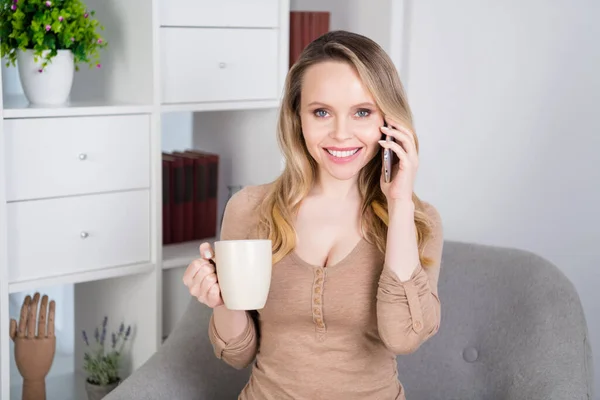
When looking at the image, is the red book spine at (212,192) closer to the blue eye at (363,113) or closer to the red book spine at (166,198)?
the red book spine at (166,198)

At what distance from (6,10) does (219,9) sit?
0.53 m

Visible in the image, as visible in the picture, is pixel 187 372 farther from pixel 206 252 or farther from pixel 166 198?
pixel 166 198

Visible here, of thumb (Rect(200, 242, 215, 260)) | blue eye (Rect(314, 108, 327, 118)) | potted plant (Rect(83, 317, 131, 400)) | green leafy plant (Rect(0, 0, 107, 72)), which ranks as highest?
green leafy plant (Rect(0, 0, 107, 72))

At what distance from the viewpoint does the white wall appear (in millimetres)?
2279

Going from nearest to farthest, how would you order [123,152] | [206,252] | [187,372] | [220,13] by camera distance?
[206,252]
[187,372]
[123,152]
[220,13]

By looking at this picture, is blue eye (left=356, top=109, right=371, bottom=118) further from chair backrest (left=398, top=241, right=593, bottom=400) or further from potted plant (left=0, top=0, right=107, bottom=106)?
potted plant (left=0, top=0, right=107, bottom=106)

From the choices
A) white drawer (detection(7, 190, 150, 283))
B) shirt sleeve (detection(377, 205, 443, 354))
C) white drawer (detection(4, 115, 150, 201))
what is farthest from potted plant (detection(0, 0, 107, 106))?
shirt sleeve (detection(377, 205, 443, 354))

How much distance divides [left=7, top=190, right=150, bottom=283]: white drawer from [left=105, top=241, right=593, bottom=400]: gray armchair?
27 cm

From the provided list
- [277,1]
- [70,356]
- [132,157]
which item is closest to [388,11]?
[277,1]

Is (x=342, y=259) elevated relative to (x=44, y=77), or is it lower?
lower

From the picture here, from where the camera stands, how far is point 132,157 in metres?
2.14

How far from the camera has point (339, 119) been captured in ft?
5.02

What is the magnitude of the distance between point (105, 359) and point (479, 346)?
1.01 meters

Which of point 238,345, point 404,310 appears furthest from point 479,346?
point 238,345
